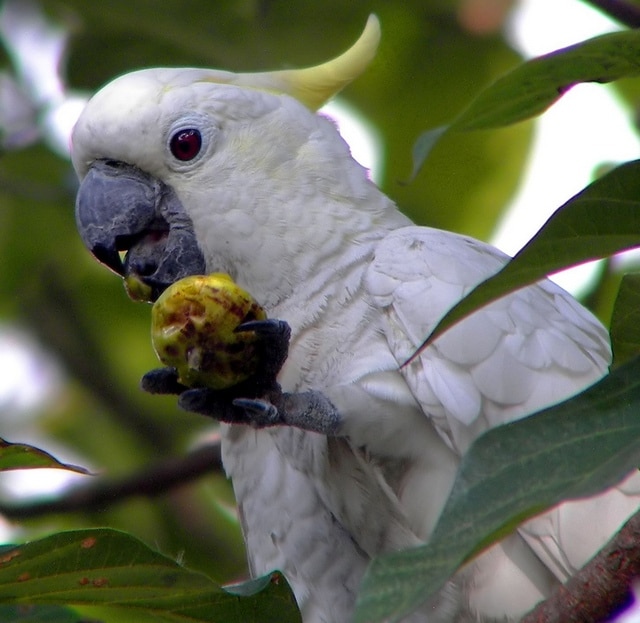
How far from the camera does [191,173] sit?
2.31 metres

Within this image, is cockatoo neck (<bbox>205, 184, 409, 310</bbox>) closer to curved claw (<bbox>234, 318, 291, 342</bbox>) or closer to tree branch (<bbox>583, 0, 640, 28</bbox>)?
curved claw (<bbox>234, 318, 291, 342</bbox>)

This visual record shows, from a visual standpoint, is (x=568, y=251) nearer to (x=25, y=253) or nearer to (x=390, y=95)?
(x=390, y=95)

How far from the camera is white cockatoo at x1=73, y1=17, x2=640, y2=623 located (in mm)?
1905

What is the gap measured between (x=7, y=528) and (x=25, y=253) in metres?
0.90

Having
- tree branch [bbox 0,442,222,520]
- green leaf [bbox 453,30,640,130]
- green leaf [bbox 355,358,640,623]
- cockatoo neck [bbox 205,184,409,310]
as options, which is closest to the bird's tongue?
cockatoo neck [bbox 205,184,409,310]

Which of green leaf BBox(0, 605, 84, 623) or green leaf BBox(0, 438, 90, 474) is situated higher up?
green leaf BBox(0, 438, 90, 474)

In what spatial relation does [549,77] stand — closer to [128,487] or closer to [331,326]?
[331,326]

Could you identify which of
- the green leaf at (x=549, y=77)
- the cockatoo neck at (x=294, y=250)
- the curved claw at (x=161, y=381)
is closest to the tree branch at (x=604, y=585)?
the green leaf at (x=549, y=77)

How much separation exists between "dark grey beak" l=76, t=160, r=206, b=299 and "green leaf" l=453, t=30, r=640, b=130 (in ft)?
3.70

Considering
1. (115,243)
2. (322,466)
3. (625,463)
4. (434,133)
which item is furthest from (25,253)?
(625,463)

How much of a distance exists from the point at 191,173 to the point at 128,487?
1.09 metres

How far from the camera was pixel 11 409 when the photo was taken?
421 centimetres

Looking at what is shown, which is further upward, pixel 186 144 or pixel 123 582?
pixel 186 144

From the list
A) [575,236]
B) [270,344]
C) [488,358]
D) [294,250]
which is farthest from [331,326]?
[575,236]
